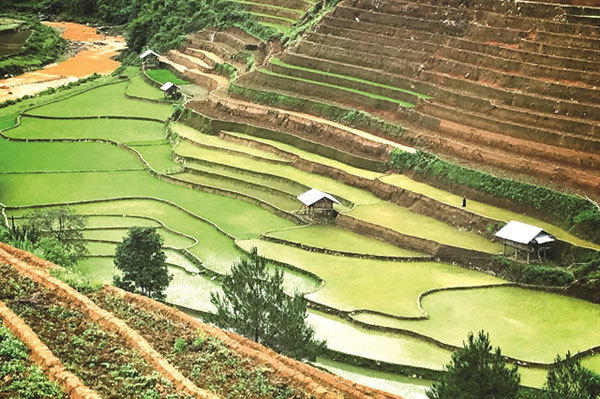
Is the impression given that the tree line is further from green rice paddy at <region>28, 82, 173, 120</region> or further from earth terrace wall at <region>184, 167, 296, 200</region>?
green rice paddy at <region>28, 82, 173, 120</region>

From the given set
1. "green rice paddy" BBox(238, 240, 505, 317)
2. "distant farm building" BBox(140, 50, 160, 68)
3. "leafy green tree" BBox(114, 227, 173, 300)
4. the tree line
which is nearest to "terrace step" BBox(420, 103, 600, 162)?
"green rice paddy" BBox(238, 240, 505, 317)

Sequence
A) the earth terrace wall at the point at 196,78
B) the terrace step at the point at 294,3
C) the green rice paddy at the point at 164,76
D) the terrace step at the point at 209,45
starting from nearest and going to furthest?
the earth terrace wall at the point at 196,78
the green rice paddy at the point at 164,76
the terrace step at the point at 209,45
the terrace step at the point at 294,3

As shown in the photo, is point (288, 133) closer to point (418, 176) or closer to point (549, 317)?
point (418, 176)

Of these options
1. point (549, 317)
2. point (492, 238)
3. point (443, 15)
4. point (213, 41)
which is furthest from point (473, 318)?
point (213, 41)

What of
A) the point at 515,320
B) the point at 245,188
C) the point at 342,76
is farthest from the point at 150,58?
the point at 515,320

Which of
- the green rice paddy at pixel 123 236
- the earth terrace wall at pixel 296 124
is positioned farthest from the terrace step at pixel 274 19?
the green rice paddy at pixel 123 236

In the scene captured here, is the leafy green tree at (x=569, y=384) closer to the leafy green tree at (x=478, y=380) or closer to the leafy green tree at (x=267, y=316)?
the leafy green tree at (x=478, y=380)
